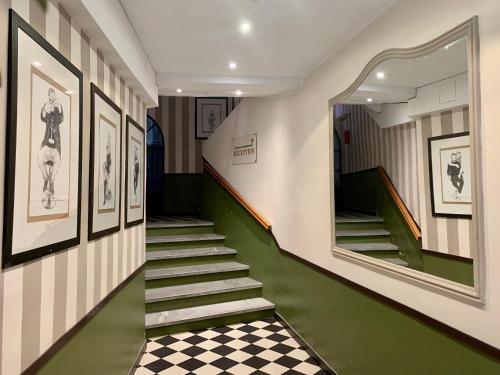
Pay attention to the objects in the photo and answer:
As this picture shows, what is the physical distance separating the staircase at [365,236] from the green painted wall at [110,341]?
1730 mm

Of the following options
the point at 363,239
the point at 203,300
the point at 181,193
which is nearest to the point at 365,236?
the point at 363,239

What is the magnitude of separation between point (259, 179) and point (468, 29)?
3.01 m

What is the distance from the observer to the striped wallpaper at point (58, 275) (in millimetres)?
1069

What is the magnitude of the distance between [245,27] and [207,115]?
181 inches

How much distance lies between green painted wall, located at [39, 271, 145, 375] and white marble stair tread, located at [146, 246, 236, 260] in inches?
42.8

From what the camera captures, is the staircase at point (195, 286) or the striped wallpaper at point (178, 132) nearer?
the staircase at point (195, 286)

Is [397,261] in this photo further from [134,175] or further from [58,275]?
[134,175]

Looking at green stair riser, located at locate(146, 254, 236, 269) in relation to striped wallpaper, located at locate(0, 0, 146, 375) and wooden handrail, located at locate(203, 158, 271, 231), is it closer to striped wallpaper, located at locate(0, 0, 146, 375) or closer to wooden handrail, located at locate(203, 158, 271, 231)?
wooden handrail, located at locate(203, 158, 271, 231)

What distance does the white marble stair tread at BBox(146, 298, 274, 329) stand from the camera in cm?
342

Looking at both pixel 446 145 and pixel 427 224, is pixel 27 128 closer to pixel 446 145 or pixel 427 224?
pixel 446 145

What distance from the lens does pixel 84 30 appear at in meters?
1.67

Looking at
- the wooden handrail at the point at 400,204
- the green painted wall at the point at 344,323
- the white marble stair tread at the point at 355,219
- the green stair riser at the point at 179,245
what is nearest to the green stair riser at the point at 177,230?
the green stair riser at the point at 179,245

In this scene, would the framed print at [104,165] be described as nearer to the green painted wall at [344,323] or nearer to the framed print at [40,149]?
the framed print at [40,149]

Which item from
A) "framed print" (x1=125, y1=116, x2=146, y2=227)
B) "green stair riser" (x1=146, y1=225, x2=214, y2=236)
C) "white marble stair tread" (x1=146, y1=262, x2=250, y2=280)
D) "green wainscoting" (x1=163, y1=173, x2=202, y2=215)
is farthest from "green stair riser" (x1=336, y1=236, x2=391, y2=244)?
"green wainscoting" (x1=163, y1=173, x2=202, y2=215)
